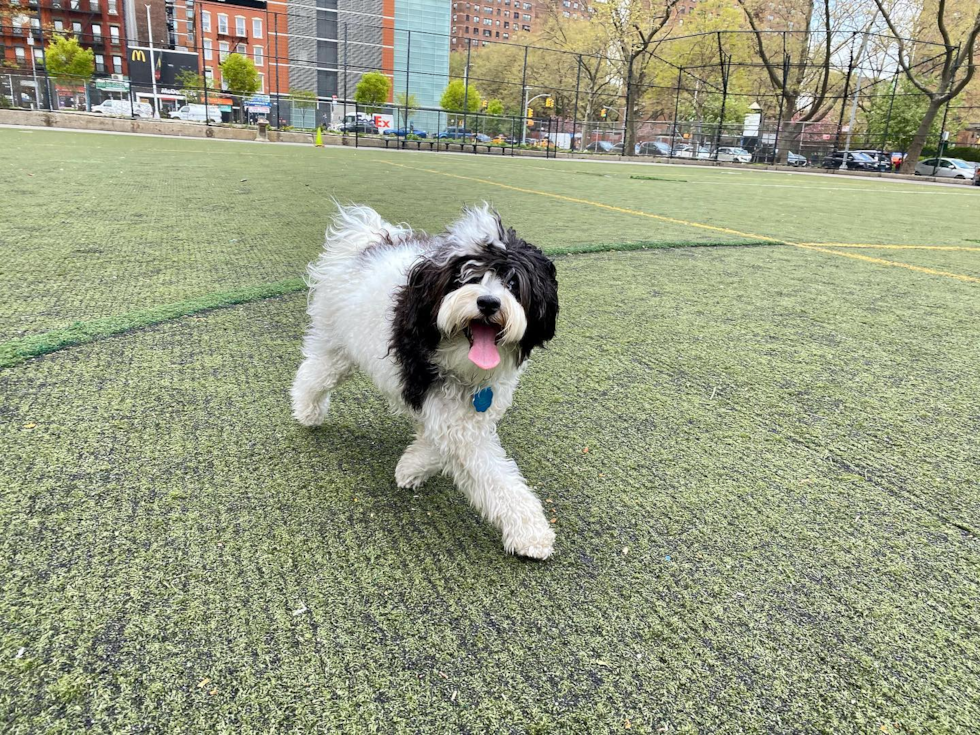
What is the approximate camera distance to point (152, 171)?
37.1 ft

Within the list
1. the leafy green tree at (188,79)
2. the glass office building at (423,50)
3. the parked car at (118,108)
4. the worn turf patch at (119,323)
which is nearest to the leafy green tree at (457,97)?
the glass office building at (423,50)

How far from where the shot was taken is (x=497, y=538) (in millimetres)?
1915

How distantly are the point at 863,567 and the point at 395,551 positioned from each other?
4.34ft

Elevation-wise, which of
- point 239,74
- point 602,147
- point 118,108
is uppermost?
point 239,74

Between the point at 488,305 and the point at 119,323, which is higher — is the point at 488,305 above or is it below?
above

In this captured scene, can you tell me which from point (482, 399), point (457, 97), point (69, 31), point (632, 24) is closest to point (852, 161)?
point (632, 24)

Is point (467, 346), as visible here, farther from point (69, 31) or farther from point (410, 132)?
point (69, 31)

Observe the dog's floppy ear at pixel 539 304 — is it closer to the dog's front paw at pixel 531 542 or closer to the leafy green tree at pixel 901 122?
the dog's front paw at pixel 531 542

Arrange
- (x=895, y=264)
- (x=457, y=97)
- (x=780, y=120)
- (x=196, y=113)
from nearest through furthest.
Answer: (x=895, y=264), (x=780, y=120), (x=196, y=113), (x=457, y=97)

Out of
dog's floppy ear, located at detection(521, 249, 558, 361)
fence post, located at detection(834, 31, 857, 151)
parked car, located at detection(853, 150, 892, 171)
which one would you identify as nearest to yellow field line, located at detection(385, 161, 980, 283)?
dog's floppy ear, located at detection(521, 249, 558, 361)

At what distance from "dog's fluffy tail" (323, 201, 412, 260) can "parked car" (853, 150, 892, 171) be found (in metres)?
43.9

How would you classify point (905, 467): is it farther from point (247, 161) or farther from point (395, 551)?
point (247, 161)

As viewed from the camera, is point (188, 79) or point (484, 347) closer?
point (484, 347)

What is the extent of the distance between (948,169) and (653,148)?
55.0ft
